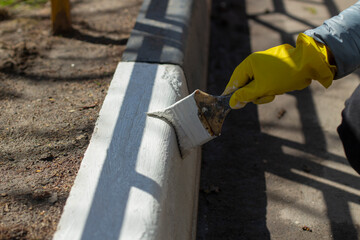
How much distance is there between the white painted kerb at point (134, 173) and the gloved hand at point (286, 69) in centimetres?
51

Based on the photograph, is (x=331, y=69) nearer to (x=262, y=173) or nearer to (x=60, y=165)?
(x=262, y=173)

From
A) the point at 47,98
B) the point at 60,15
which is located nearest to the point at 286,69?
the point at 47,98

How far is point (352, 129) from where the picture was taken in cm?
202

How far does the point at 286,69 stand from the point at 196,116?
54cm

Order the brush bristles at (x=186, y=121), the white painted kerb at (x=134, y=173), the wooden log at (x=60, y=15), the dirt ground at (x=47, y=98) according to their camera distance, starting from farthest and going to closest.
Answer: the wooden log at (x=60, y=15)
the brush bristles at (x=186, y=121)
the dirt ground at (x=47, y=98)
the white painted kerb at (x=134, y=173)

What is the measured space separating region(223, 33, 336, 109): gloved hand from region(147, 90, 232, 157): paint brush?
6.1 inches

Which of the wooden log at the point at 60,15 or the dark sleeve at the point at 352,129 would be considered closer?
the dark sleeve at the point at 352,129

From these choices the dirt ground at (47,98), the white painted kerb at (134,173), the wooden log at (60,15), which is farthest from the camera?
the wooden log at (60,15)

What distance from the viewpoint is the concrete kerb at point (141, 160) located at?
1701 mm

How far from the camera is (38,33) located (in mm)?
3619

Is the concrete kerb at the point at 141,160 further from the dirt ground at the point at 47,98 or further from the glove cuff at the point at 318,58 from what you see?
the glove cuff at the point at 318,58

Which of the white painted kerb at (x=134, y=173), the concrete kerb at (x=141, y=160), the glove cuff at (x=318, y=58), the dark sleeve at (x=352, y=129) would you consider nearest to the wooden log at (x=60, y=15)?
the concrete kerb at (x=141, y=160)

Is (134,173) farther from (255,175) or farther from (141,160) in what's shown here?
(255,175)

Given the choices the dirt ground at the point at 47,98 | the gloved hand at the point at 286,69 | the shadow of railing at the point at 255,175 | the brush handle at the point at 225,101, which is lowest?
the shadow of railing at the point at 255,175
